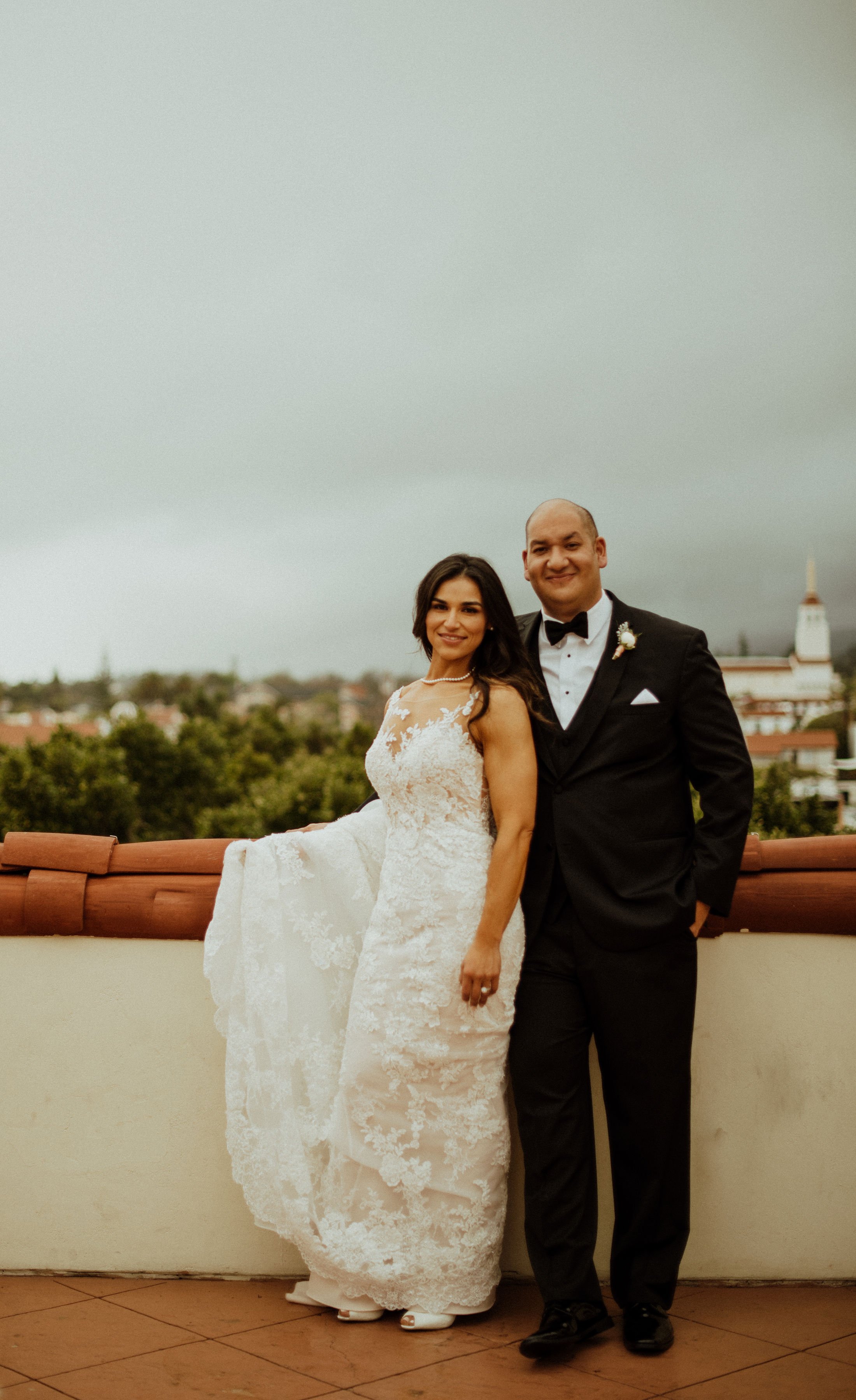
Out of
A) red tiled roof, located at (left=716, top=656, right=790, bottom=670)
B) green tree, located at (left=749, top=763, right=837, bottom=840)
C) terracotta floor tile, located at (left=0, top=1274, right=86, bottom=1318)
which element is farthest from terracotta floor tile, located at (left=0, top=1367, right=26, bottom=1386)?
red tiled roof, located at (left=716, top=656, right=790, bottom=670)

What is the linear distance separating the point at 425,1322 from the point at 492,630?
1.58 meters

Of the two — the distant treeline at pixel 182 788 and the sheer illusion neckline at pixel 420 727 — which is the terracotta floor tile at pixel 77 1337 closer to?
the sheer illusion neckline at pixel 420 727

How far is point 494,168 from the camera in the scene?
258ft

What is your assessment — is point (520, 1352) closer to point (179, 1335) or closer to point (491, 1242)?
point (491, 1242)

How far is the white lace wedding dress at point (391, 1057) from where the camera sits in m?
2.67

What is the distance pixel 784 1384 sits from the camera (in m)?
2.33

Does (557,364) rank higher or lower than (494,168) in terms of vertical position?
lower

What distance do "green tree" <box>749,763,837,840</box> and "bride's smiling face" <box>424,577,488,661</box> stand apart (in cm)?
2440

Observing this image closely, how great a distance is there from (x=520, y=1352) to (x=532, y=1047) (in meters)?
0.62

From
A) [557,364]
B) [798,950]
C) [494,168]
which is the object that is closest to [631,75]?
[494,168]

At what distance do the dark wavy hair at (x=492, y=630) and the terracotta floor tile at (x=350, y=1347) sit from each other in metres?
1.40

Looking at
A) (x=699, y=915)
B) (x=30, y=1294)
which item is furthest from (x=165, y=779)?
(x=699, y=915)

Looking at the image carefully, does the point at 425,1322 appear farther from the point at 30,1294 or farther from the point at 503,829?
the point at 503,829

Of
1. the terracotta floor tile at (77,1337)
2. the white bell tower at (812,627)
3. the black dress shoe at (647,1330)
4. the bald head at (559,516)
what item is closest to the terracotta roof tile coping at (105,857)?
the terracotta floor tile at (77,1337)
